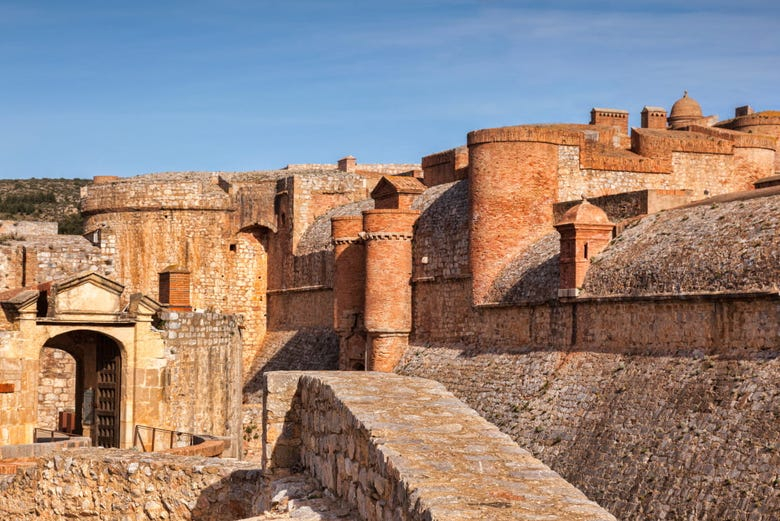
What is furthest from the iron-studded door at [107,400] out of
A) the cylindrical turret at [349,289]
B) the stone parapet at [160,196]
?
the stone parapet at [160,196]

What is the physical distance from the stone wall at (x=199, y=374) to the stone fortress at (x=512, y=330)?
35mm

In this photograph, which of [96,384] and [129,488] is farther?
[96,384]

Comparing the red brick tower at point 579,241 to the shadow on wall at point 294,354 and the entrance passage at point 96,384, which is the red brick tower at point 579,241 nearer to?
the entrance passage at point 96,384

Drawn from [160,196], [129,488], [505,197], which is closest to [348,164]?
[160,196]

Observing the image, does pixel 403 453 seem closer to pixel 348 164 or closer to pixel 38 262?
pixel 38 262

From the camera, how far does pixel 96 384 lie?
18531 mm

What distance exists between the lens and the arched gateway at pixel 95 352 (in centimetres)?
1675

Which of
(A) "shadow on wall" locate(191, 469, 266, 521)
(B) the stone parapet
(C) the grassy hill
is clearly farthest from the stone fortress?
(C) the grassy hill

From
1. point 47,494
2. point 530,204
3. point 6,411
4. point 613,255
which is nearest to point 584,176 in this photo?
point 530,204

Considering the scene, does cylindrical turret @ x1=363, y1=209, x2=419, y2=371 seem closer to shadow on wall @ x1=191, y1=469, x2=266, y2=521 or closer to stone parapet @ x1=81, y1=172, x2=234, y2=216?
stone parapet @ x1=81, y1=172, x2=234, y2=216

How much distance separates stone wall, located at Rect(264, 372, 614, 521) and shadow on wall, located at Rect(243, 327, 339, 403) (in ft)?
71.0

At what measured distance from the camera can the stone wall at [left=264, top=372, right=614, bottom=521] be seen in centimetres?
511

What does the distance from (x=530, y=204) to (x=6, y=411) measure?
11.2 m

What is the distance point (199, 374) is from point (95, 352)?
178cm
